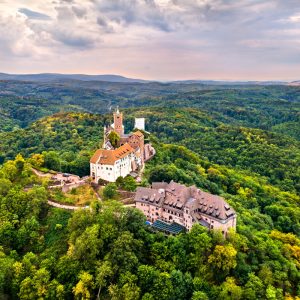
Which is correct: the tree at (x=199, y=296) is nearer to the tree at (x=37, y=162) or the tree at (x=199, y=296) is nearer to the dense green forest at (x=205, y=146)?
the tree at (x=37, y=162)

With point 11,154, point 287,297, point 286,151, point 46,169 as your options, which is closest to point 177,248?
point 287,297

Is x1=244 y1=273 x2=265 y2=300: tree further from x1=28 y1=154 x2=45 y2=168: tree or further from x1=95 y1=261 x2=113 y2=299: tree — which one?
x1=28 y1=154 x2=45 y2=168: tree

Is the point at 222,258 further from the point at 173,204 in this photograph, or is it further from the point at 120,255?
the point at 120,255

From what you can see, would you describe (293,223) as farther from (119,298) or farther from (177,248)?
(119,298)

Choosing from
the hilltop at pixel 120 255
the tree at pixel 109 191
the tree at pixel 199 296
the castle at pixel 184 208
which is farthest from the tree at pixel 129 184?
the tree at pixel 199 296

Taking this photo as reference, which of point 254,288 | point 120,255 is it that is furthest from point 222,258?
point 120,255
